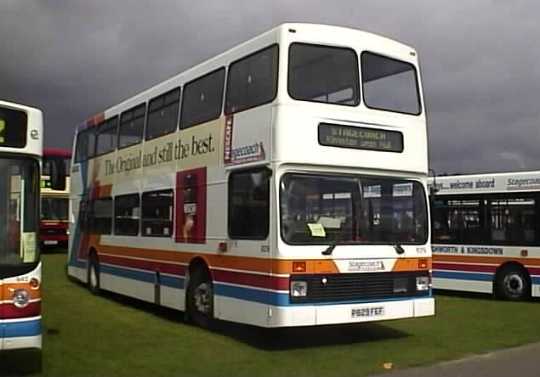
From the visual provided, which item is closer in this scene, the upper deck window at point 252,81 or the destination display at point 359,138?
the destination display at point 359,138

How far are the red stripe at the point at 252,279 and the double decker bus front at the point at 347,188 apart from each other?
0.36 feet

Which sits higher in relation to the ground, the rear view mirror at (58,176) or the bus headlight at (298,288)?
the rear view mirror at (58,176)

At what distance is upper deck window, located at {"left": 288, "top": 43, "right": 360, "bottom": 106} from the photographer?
10.5m

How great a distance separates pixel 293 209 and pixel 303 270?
83 cm

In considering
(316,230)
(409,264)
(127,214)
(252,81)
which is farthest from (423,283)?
(127,214)

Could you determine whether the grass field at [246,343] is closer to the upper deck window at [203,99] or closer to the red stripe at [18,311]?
the red stripe at [18,311]

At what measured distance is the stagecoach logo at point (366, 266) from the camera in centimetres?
1051

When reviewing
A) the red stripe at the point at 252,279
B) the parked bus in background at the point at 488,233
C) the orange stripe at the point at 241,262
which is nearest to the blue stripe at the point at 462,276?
the parked bus in background at the point at 488,233

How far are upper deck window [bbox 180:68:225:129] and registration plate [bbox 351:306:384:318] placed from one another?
12.5 ft

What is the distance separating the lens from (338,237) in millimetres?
10555

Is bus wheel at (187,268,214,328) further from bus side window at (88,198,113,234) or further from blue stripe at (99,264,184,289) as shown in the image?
bus side window at (88,198,113,234)

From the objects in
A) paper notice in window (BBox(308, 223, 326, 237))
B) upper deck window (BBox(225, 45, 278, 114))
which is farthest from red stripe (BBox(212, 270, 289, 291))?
upper deck window (BBox(225, 45, 278, 114))

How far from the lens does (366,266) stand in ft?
34.8

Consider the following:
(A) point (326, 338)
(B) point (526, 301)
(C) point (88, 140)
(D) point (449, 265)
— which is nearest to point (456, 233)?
(D) point (449, 265)
